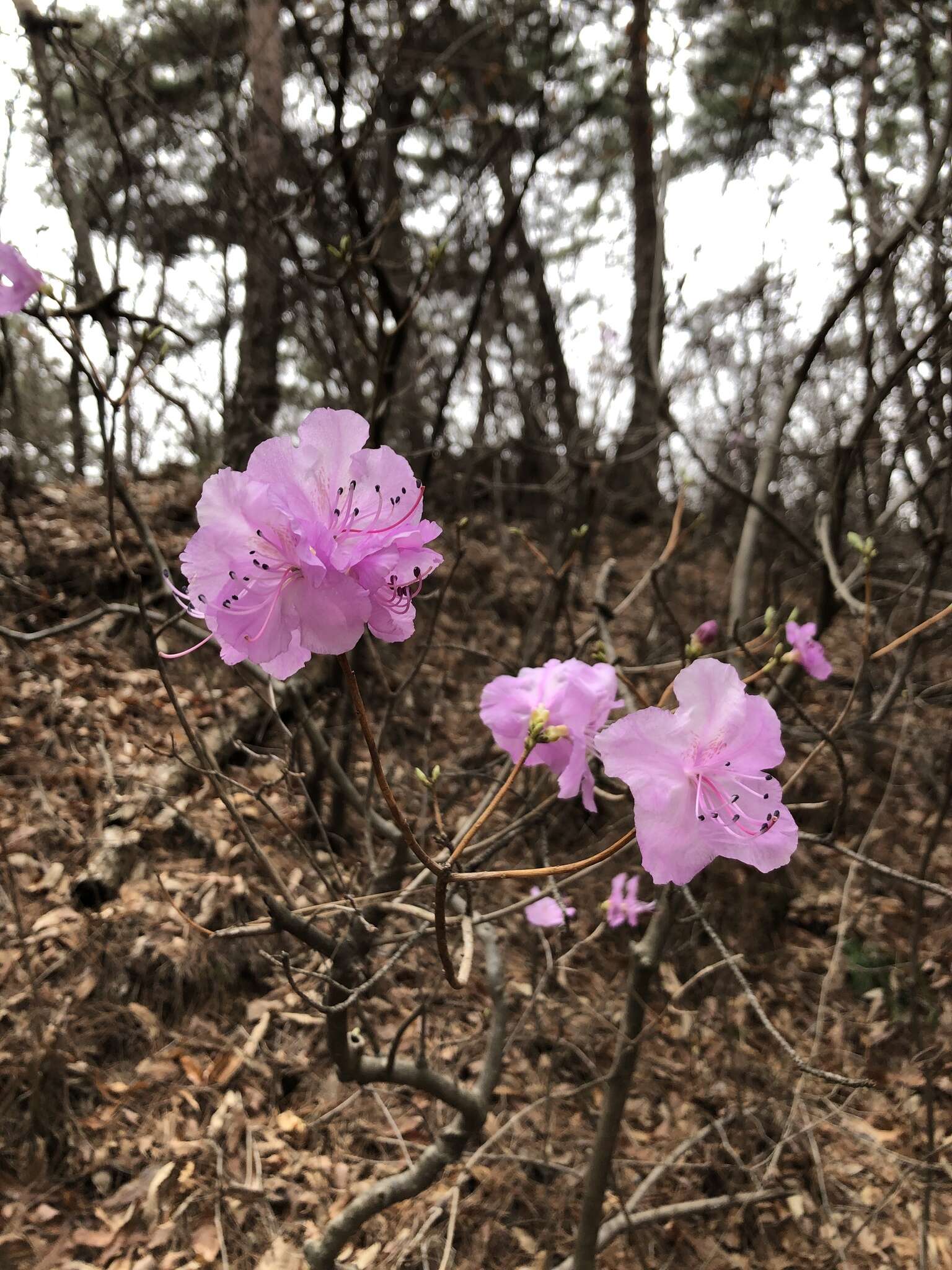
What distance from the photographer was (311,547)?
0.77 meters

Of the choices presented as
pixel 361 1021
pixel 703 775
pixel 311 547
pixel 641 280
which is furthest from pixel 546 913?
pixel 641 280

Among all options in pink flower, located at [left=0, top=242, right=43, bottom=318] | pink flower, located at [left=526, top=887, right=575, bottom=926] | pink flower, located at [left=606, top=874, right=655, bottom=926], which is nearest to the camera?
pink flower, located at [left=0, top=242, right=43, bottom=318]

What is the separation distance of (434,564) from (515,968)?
9.30ft

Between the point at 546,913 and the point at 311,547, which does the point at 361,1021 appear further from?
the point at 311,547

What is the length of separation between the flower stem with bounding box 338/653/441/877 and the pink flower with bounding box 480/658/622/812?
0.45 m

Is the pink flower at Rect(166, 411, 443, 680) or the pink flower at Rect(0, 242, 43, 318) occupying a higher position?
the pink flower at Rect(0, 242, 43, 318)

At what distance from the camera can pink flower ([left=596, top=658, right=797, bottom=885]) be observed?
3.07 ft

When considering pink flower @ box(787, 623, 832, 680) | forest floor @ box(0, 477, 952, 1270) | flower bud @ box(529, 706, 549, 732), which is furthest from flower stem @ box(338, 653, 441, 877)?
pink flower @ box(787, 623, 832, 680)

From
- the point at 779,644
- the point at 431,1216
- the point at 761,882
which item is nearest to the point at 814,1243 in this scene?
the point at 431,1216

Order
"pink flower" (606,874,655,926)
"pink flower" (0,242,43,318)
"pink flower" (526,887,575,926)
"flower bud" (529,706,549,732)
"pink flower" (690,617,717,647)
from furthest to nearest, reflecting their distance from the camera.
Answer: "pink flower" (606,874,655,926)
"pink flower" (526,887,575,926)
"pink flower" (690,617,717,647)
"pink flower" (0,242,43,318)
"flower bud" (529,706,549,732)

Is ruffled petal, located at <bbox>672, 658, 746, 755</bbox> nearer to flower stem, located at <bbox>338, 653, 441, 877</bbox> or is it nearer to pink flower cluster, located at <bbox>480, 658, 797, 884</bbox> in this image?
pink flower cluster, located at <bbox>480, 658, 797, 884</bbox>

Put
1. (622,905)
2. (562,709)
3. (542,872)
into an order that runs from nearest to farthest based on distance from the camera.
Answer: (542,872), (562,709), (622,905)

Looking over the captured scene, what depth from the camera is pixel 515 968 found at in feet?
10.8

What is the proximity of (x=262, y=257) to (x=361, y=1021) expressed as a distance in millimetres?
4176
